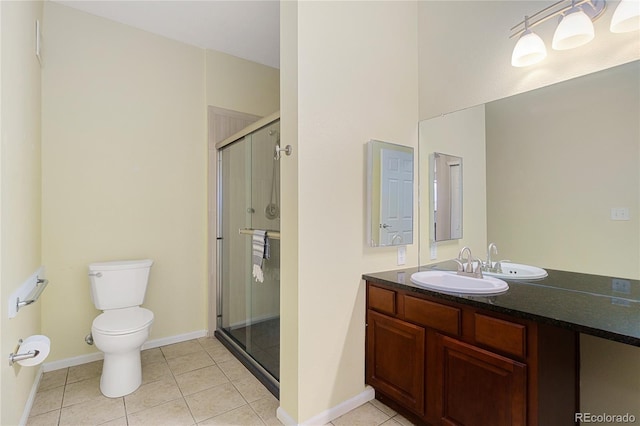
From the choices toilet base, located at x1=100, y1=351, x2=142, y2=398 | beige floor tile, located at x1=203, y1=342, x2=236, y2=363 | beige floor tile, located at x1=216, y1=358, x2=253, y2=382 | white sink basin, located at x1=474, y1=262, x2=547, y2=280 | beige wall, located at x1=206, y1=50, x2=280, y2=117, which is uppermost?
beige wall, located at x1=206, y1=50, x2=280, y2=117

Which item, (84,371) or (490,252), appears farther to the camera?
(84,371)

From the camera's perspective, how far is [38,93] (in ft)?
7.02

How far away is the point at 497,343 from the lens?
129cm

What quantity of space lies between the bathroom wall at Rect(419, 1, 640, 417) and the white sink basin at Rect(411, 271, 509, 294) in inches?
17.8

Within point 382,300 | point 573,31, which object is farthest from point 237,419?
point 573,31

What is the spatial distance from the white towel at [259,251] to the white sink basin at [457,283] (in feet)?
3.42

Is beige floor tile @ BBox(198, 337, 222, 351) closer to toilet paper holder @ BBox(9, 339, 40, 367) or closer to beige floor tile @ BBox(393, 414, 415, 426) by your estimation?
toilet paper holder @ BBox(9, 339, 40, 367)

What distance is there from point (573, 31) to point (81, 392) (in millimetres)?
3457

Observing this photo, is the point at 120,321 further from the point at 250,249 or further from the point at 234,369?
the point at 250,249

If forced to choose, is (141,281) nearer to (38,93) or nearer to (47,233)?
(47,233)

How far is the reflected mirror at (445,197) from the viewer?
199cm

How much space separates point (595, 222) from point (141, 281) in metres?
2.92

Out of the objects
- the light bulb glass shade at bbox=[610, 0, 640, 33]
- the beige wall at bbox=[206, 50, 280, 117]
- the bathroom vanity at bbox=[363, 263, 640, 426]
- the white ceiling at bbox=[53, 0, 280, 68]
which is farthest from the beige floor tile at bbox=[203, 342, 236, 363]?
the light bulb glass shade at bbox=[610, 0, 640, 33]

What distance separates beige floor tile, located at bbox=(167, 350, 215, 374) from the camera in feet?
7.64
